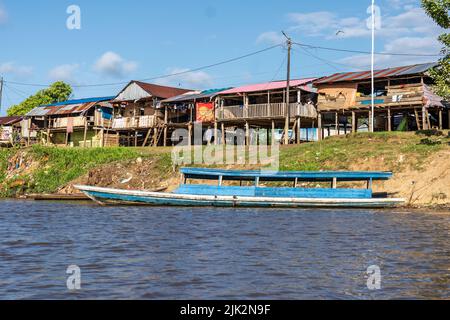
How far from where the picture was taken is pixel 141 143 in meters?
48.8

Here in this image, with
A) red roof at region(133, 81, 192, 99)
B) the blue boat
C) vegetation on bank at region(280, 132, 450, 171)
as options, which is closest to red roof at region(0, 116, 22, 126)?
red roof at region(133, 81, 192, 99)

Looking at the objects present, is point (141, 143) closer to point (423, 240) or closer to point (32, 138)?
point (32, 138)

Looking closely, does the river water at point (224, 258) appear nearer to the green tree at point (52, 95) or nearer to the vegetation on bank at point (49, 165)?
the vegetation on bank at point (49, 165)

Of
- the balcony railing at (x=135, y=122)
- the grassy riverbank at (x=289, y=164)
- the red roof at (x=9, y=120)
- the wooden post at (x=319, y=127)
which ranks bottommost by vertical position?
the grassy riverbank at (x=289, y=164)

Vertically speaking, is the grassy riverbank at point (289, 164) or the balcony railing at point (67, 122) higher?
the balcony railing at point (67, 122)

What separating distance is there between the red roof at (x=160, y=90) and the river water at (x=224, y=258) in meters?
28.4

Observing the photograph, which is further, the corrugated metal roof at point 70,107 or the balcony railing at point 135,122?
the corrugated metal roof at point 70,107

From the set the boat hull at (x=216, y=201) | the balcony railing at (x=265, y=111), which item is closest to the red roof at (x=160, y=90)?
the balcony railing at (x=265, y=111)

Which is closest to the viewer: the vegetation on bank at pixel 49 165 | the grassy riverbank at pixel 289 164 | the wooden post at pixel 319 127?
the grassy riverbank at pixel 289 164

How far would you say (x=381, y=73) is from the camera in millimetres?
35844

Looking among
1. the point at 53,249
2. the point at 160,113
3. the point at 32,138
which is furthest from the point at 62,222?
the point at 32,138

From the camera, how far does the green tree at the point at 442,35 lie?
28.8m

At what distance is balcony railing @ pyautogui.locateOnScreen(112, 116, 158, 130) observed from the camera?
44906 mm
